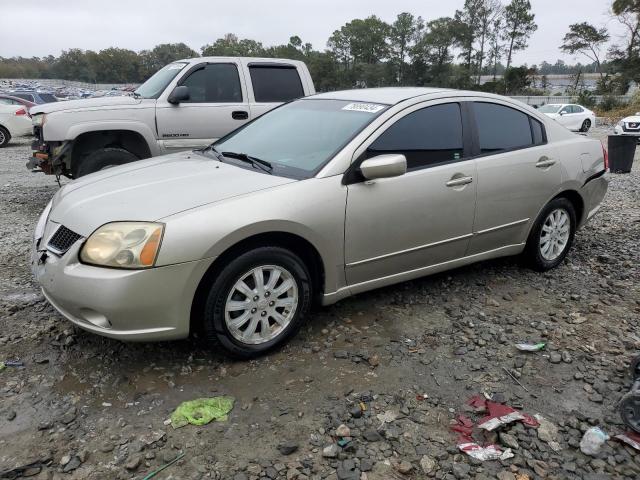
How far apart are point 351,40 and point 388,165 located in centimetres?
9680

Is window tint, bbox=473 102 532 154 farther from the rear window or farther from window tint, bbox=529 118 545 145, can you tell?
the rear window

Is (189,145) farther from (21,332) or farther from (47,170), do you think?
(21,332)

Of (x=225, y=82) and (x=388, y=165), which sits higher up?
(x=225, y=82)

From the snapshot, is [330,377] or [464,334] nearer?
[330,377]

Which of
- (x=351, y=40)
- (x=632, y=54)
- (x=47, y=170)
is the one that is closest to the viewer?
(x=47, y=170)

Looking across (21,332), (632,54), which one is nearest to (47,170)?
(21,332)

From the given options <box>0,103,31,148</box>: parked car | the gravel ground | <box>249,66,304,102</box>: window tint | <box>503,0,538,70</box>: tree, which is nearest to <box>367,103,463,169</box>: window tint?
the gravel ground

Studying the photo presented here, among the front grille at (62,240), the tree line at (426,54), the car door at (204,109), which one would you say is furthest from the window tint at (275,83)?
the tree line at (426,54)

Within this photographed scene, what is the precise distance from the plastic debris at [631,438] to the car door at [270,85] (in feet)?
18.8

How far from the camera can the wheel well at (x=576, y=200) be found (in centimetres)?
459

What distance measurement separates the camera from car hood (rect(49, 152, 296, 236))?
2.91 m

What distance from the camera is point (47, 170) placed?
6516mm

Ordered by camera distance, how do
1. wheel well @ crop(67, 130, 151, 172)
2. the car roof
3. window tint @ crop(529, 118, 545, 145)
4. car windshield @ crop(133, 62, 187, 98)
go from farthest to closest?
car windshield @ crop(133, 62, 187, 98), wheel well @ crop(67, 130, 151, 172), window tint @ crop(529, 118, 545, 145), the car roof

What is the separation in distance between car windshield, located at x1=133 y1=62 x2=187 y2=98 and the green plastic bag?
16.5 ft
